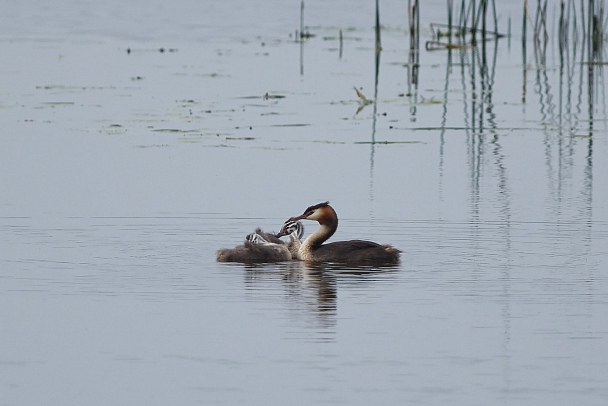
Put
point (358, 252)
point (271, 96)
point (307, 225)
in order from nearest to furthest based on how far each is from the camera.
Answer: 1. point (358, 252)
2. point (307, 225)
3. point (271, 96)

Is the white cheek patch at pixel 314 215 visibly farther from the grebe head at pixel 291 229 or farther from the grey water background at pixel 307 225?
the grey water background at pixel 307 225

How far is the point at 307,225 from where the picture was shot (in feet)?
42.5

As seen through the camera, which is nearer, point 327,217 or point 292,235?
point 327,217

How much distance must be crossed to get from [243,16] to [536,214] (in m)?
25.4

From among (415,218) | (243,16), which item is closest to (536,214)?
(415,218)

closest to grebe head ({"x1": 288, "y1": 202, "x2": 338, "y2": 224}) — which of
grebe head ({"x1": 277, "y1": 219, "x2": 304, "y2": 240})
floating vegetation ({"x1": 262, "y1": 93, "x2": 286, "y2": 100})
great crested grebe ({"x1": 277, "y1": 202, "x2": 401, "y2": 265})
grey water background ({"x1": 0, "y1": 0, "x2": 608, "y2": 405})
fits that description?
great crested grebe ({"x1": 277, "y1": 202, "x2": 401, "y2": 265})

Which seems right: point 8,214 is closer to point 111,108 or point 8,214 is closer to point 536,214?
point 536,214

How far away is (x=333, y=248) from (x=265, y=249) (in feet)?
1.73

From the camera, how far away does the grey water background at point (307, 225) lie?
300 inches

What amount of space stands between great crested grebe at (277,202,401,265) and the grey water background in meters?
0.19

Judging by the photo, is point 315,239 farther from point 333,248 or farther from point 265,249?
Answer: point 265,249

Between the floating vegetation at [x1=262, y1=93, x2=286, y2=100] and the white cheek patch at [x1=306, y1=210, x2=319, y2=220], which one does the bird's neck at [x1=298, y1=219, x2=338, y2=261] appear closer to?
the white cheek patch at [x1=306, y1=210, x2=319, y2=220]

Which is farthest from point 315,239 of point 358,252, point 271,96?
point 271,96

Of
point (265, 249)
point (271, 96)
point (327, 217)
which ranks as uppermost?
point (271, 96)
